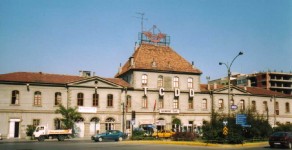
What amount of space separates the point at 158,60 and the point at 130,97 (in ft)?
30.0

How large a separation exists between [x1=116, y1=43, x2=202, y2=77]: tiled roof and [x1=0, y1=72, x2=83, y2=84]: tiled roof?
35.0 feet

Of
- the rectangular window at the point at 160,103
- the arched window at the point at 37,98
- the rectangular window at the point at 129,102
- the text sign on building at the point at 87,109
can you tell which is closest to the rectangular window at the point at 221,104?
the rectangular window at the point at 160,103

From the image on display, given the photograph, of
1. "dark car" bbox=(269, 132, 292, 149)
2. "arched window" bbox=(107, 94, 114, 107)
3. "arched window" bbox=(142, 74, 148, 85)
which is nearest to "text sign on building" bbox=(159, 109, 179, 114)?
"arched window" bbox=(142, 74, 148, 85)

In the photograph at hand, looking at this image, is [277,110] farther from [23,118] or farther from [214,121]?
[23,118]

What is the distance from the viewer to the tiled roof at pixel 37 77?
46806 mm

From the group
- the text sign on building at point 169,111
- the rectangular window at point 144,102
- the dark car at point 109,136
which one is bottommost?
the dark car at point 109,136

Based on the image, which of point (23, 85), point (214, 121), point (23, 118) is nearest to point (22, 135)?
point (23, 118)

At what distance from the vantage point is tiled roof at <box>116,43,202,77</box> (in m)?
55.7

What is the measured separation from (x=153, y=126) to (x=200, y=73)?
1331 centimetres

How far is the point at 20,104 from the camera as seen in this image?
4647cm

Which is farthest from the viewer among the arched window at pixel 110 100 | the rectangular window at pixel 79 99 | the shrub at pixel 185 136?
the arched window at pixel 110 100

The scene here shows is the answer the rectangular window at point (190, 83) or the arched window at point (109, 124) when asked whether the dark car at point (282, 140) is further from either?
the rectangular window at point (190, 83)

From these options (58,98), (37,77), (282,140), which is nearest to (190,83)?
(58,98)

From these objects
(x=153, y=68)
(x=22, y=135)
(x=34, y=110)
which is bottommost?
(x=22, y=135)
